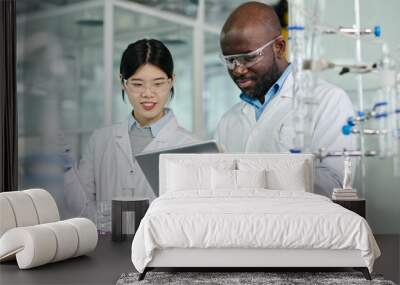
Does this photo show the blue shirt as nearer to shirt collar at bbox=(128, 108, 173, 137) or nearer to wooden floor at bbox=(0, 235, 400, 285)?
shirt collar at bbox=(128, 108, 173, 137)

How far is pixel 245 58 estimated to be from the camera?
698 cm

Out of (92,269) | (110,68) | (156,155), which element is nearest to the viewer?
(92,269)

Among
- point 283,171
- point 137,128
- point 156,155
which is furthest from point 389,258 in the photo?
point 137,128

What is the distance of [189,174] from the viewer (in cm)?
632

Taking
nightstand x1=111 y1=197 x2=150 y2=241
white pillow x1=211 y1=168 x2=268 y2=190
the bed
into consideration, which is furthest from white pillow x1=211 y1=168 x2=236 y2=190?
the bed

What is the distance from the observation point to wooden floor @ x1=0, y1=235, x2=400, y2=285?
470 centimetres

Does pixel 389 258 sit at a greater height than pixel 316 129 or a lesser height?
lesser

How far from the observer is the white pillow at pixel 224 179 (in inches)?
241

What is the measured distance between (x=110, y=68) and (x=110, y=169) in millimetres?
1107

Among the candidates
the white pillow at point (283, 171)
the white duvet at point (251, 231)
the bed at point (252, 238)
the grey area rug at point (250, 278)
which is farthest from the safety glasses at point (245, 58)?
the grey area rug at point (250, 278)

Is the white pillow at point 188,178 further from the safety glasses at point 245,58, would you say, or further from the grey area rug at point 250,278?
the grey area rug at point 250,278

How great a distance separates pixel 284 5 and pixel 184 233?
3.40 m

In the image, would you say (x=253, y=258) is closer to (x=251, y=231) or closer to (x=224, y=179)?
(x=251, y=231)

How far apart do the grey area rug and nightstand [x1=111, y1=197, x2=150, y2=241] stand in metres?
1.67
